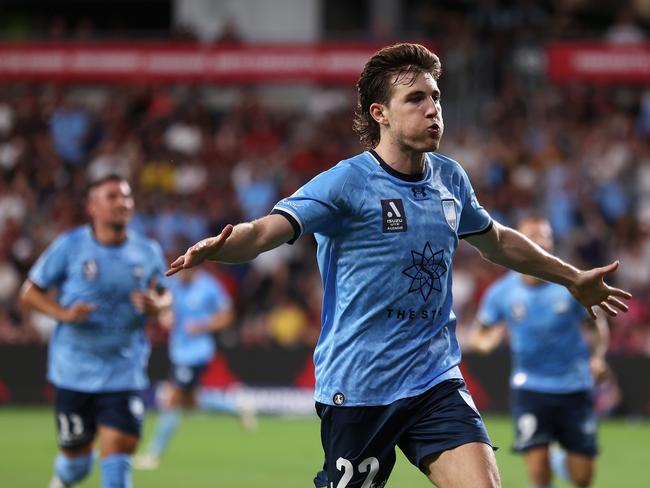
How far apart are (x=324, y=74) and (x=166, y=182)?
3289 mm

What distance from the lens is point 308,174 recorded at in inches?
836

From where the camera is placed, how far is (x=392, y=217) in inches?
230

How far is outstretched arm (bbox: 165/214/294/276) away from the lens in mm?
5094

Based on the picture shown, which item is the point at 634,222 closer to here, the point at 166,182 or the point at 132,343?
the point at 166,182

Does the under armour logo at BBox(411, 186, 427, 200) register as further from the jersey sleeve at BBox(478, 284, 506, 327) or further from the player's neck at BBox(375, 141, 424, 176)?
the jersey sleeve at BBox(478, 284, 506, 327)

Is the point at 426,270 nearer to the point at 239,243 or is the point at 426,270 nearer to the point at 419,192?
the point at 419,192

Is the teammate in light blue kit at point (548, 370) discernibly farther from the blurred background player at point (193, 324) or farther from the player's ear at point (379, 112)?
the blurred background player at point (193, 324)

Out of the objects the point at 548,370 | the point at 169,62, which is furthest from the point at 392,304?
the point at 169,62

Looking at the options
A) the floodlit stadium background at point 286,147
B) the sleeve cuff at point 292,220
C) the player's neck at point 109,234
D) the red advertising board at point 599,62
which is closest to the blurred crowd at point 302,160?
A: the floodlit stadium background at point 286,147

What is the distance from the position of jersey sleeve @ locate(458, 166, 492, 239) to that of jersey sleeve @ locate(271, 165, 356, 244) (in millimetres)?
720

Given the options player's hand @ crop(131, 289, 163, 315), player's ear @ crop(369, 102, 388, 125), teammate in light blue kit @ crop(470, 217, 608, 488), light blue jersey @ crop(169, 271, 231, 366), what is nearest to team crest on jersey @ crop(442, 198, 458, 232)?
player's ear @ crop(369, 102, 388, 125)

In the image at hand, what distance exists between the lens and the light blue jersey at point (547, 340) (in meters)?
9.98

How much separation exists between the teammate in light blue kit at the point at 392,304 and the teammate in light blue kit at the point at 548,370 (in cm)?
384

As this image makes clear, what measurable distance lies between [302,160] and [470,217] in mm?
15295
